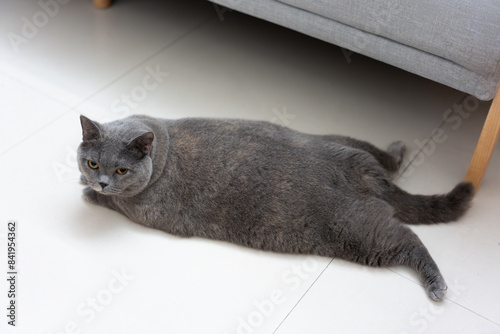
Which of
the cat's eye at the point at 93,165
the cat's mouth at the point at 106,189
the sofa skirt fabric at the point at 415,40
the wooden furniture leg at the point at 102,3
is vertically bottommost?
the wooden furniture leg at the point at 102,3

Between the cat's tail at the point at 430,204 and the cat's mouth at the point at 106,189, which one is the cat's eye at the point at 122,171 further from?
the cat's tail at the point at 430,204

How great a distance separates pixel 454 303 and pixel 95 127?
1.18 m

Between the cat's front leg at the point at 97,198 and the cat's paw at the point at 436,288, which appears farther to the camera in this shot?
the cat's front leg at the point at 97,198

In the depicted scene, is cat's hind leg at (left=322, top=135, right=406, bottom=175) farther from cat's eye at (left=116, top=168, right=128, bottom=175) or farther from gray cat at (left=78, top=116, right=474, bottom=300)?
cat's eye at (left=116, top=168, right=128, bottom=175)

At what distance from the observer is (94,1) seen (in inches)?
108

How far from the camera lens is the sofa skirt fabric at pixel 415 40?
171 centimetres

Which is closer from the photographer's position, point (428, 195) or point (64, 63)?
point (428, 195)

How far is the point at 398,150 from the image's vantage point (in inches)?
81.3

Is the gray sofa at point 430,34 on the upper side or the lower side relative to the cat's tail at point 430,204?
upper

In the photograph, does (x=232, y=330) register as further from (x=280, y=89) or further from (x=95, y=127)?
(x=280, y=89)

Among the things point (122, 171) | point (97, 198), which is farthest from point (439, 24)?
point (97, 198)

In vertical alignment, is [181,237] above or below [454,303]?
below

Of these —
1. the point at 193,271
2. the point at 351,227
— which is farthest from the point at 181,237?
the point at 351,227

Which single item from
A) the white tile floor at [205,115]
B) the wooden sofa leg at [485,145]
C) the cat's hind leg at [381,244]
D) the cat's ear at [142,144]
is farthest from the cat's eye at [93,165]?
the wooden sofa leg at [485,145]
